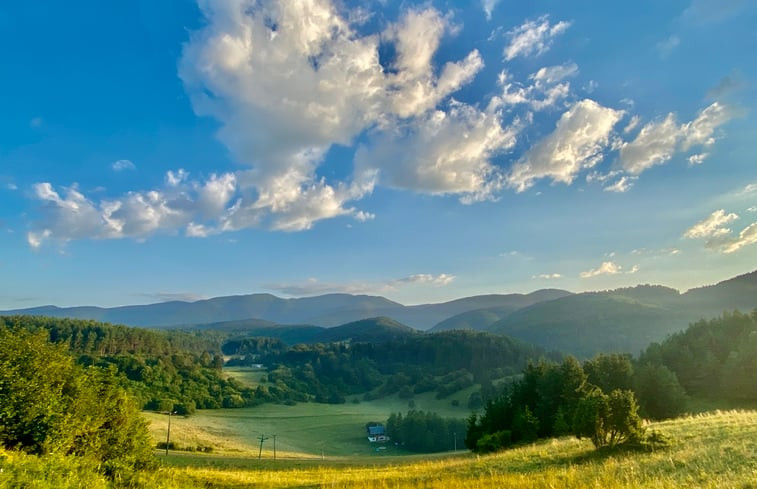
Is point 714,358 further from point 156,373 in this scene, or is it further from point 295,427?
point 156,373

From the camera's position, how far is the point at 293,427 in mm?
140500

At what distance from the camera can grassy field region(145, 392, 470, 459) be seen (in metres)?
104

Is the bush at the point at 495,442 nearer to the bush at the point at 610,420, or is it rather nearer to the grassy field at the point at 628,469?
the grassy field at the point at 628,469

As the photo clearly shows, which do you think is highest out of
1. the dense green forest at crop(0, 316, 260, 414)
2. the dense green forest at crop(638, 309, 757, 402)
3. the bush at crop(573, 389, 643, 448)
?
the bush at crop(573, 389, 643, 448)

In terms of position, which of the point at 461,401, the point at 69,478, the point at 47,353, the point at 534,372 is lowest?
the point at 461,401

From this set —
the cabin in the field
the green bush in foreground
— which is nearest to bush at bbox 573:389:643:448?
the green bush in foreground

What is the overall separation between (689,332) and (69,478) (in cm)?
11646

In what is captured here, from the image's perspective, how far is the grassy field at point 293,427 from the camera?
342 feet

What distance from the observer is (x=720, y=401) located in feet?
226

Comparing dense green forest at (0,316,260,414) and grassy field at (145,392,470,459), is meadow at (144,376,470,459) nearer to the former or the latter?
grassy field at (145,392,470,459)

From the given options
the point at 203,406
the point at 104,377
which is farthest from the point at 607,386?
the point at 203,406

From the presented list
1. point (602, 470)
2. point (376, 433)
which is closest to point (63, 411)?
point (602, 470)

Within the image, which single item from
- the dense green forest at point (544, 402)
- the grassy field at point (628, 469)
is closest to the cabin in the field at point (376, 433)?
the dense green forest at point (544, 402)

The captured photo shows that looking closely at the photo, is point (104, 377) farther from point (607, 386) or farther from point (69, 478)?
point (607, 386)
